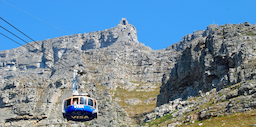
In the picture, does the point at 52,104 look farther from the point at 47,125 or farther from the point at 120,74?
the point at 120,74

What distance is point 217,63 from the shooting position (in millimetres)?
82750

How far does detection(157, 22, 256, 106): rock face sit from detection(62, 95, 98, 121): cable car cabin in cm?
3803

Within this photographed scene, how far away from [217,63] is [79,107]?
5022 centimetres

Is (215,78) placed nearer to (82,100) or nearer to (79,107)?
(82,100)

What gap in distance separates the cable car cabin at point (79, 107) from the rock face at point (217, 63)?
38.0 meters

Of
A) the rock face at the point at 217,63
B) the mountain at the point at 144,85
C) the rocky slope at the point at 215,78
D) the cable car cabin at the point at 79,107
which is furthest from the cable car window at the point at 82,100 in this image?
the rock face at the point at 217,63

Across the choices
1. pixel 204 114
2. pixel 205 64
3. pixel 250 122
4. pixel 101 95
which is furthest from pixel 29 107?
pixel 250 122

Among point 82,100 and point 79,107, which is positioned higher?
point 82,100

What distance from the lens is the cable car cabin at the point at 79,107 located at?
4547cm

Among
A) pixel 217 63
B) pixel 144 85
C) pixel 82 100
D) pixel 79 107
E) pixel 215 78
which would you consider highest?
pixel 217 63

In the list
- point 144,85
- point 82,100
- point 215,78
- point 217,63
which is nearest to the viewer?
point 82,100

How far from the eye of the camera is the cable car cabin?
4547cm

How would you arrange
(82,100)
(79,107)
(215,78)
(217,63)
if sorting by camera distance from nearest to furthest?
(79,107) → (82,100) → (215,78) → (217,63)

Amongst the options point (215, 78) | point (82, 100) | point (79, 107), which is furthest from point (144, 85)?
point (79, 107)
